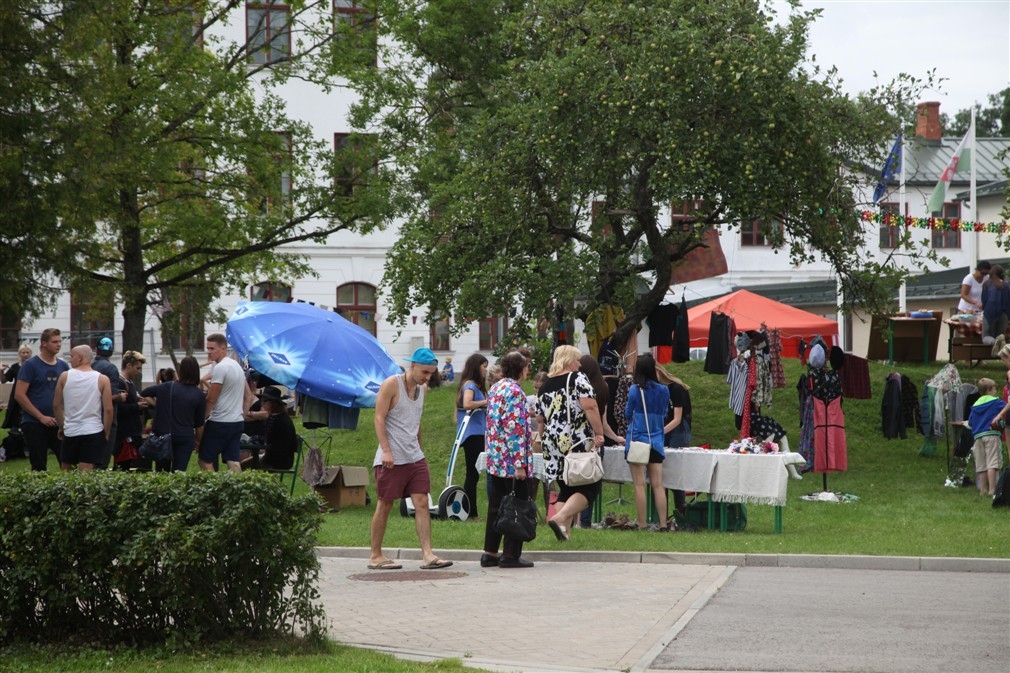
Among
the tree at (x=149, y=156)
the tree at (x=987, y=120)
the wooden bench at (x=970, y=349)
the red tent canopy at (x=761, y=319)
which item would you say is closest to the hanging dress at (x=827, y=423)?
the red tent canopy at (x=761, y=319)

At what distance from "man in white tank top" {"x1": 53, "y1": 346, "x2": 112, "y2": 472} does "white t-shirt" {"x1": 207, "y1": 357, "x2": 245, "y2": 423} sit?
1120 mm

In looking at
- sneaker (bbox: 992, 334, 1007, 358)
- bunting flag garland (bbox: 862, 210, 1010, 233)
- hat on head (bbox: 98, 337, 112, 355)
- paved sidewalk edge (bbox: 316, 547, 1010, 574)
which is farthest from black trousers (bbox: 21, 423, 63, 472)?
sneaker (bbox: 992, 334, 1007, 358)

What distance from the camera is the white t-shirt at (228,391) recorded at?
14.5 meters

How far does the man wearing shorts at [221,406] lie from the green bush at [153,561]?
23.4 ft

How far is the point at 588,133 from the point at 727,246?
3329 centimetres

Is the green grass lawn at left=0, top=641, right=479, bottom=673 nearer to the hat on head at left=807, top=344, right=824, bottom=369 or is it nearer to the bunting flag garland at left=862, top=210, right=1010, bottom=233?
the hat on head at left=807, top=344, right=824, bottom=369

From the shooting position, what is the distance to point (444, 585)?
10.2 metres

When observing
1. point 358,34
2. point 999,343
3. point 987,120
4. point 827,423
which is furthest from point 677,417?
point 987,120

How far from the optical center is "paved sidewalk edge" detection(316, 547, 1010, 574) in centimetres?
1172

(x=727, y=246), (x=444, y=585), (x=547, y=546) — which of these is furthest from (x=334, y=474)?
(x=727, y=246)

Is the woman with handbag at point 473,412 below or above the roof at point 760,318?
below

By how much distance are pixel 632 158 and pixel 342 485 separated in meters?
6.97

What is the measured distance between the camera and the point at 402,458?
435 inches

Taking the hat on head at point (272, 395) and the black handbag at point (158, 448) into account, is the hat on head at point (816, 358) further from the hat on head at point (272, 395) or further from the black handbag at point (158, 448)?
the black handbag at point (158, 448)
